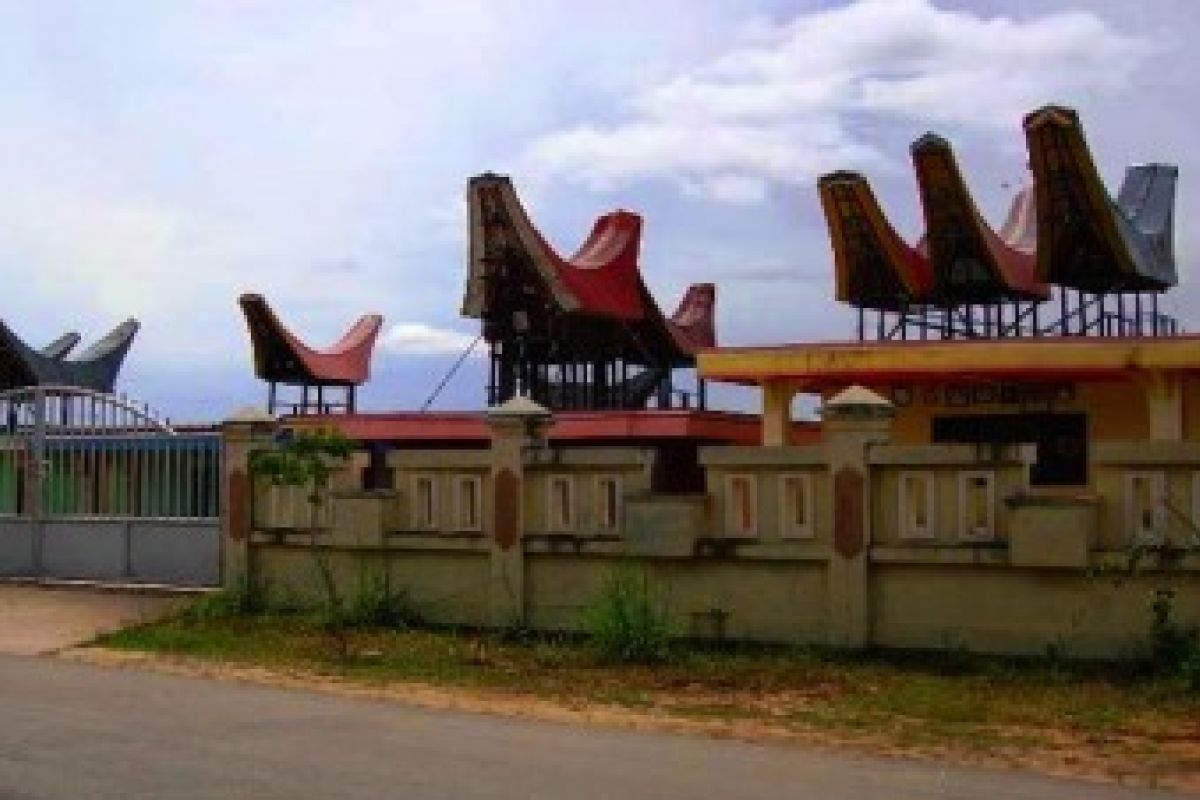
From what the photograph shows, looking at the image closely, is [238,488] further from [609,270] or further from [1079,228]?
[609,270]

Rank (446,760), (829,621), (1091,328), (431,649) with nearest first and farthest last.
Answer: (446,760) < (829,621) < (431,649) < (1091,328)

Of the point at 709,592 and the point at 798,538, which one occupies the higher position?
the point at 798,538

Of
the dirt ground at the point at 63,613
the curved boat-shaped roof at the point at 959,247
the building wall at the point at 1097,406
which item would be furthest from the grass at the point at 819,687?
the curved boat-shaped roof at the point at 959,247

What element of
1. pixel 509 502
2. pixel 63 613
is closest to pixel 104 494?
pixel 63 613

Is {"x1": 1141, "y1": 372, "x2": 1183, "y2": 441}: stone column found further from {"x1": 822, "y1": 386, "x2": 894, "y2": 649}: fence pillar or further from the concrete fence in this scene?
{"x1": 822, "y1": 386, "x2": 894, "y2": 649}: fence pillar

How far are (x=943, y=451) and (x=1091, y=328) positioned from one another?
11.5 m

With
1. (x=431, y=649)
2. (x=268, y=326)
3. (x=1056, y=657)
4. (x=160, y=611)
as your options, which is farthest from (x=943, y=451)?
(x=268, y=326)

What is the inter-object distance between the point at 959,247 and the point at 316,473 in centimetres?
1229

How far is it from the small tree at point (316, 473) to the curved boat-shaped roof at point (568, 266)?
12446 millimetres

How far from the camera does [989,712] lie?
1130 cm

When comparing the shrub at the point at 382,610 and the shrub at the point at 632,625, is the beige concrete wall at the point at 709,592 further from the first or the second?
the shrub at the point at 382,610

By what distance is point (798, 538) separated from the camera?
1394cm

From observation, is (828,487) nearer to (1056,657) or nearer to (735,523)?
(735,523)

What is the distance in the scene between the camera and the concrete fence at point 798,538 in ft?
41.2
